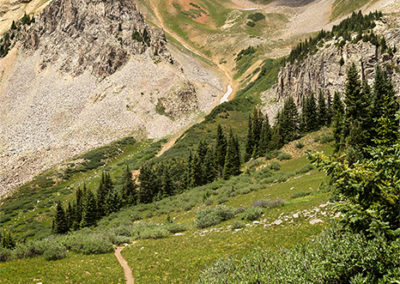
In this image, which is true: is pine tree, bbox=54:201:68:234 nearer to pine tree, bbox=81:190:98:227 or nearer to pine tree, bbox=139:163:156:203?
pine tree, bbox=81:190:98:227

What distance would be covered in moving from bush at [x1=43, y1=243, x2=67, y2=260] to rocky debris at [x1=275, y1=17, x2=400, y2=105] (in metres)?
73.0

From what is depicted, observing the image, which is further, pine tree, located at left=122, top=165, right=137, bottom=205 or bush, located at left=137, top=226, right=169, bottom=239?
pine tree, located at left=122, top=165, right=137, bottom=205

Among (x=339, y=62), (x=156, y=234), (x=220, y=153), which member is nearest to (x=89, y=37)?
(x=220, y=153)

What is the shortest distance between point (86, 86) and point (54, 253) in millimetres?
120392

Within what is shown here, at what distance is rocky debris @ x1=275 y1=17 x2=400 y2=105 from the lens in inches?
2643

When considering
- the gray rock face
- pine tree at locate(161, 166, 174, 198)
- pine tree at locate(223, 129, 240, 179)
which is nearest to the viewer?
pine tree at locate(223, 129, 240, 179)

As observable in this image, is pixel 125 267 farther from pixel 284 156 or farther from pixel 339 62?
pixel 339 62

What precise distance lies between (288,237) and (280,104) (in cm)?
9315

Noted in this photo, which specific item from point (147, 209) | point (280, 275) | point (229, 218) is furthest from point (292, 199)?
point (147, 209)

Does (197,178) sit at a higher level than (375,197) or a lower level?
lower

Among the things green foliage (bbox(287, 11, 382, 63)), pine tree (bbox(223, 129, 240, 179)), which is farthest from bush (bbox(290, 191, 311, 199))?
green foliage (bbox(287, 11, 382, 63))

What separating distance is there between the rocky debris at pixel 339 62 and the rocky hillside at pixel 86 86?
5124 centimetres

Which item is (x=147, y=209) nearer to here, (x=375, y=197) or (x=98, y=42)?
(x=375, y=197)

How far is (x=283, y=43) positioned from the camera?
6703 inches
